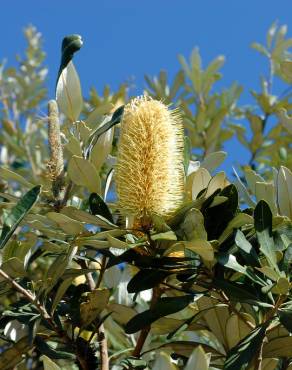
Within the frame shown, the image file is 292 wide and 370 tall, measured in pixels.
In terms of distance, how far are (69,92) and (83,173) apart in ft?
0.75

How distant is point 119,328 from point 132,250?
755 mm

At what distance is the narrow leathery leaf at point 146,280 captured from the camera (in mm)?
1493

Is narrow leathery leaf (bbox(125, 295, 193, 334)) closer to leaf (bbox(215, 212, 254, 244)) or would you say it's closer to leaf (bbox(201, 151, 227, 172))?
leaf (bbox(215, 212, 254, 244))

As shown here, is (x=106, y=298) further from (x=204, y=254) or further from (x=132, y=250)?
(x=204, y=254)

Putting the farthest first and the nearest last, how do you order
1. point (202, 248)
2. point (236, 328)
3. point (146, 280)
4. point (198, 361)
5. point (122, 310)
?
point (122, 310) < point (236, 328) < point (146, 280) < point (202, 248) < point (198, 361)

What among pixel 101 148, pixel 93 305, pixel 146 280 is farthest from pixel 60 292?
pixel 101 148

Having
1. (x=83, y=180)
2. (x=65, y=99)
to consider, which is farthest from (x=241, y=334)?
(x=65, y=99)

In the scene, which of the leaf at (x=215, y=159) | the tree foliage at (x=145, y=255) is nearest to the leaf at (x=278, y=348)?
the tree foliage at (x=145, y=255)

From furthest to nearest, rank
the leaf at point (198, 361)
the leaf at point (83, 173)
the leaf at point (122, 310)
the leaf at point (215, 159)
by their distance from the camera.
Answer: the leaf at point (122, 310)
the leaf at point (215, 159)
the leaf at point (83, 173)
the leaf at point (198, 361)

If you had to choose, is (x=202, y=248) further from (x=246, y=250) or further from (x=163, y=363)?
(x=163, y=363)

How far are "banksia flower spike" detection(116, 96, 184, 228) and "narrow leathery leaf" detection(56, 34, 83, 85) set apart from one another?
173mm

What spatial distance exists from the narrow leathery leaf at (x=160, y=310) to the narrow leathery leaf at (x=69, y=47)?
0.53m

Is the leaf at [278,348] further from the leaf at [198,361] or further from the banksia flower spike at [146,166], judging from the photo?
the leaf at [198,361]

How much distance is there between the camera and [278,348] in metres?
1.55
